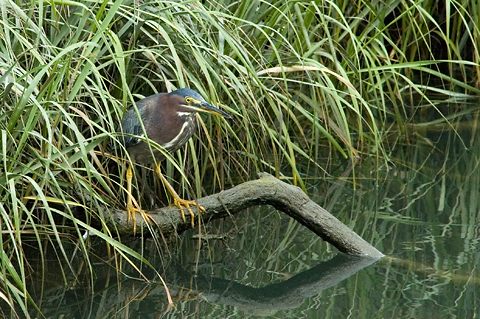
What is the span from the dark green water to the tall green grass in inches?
9.2

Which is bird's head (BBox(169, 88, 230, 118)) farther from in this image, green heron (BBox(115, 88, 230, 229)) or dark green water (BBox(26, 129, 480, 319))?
dark green water (BBox(26, 129, 480, 319))

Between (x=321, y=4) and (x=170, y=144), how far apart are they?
189cm

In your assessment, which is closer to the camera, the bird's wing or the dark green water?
the dark green water

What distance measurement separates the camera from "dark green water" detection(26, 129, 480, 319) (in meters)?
2.97

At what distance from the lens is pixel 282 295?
3.13 meters

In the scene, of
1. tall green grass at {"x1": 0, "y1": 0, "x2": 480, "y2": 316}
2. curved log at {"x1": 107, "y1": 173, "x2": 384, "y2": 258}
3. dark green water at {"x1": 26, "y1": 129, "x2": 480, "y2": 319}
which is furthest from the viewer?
curved log at {"x1": 107, "y1": 173, "x2": 384, "y2": 258}

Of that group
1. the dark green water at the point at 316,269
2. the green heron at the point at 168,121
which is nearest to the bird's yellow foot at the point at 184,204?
the green heron at the point at 168,121

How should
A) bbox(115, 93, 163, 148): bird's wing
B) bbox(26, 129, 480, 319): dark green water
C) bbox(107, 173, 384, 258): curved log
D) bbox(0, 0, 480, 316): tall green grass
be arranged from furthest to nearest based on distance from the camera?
bbox(115, 93, 163, 148): bird's wing < bbox(107, 173, 384, 258): curved log < bbox(26, 129, 480, 319): dark green water < bbox(0, 0, 480, 316): tall green grass

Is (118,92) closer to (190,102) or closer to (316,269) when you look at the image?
(190,102)

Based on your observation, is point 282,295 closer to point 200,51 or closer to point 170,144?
point 170,144

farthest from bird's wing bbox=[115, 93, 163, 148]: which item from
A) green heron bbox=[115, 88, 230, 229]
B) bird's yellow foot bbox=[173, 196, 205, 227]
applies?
bird's yellow foot bbox=[173, 196, 205, 227]

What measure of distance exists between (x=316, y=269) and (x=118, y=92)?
4.26 ft

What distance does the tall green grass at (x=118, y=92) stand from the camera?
8.77ft

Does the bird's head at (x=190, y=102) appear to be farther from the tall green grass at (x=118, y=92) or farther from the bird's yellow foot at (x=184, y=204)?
the bird's yellow foot at (x=184, y=204)
